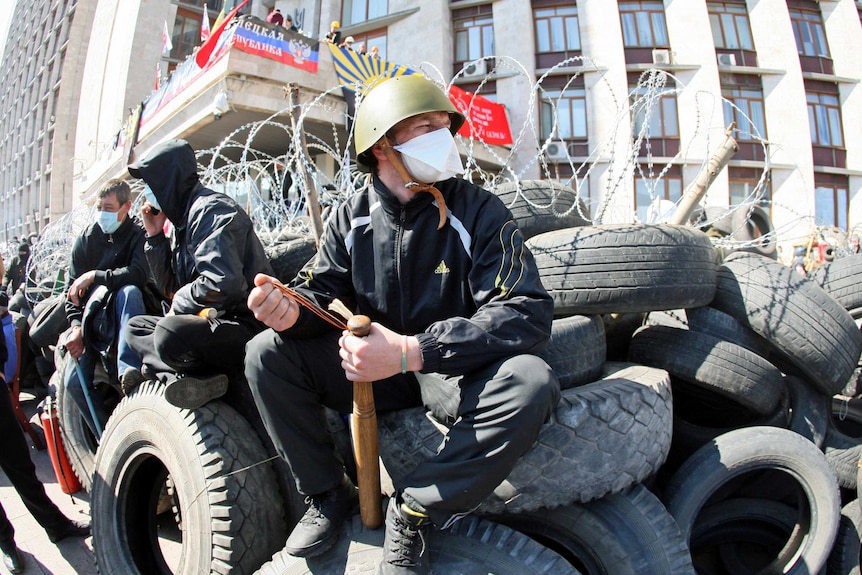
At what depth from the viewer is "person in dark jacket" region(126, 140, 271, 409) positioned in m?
2.24

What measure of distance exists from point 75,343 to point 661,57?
71.2 feet

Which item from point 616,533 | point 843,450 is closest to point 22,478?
point 616,533

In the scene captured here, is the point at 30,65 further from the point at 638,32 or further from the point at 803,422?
the point at 803,422

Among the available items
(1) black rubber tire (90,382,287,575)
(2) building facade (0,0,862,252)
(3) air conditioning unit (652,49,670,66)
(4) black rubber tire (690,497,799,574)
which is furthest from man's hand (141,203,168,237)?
(3) air conditioning unit (652,49,670,66)

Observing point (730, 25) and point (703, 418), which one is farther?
point (730, 25)

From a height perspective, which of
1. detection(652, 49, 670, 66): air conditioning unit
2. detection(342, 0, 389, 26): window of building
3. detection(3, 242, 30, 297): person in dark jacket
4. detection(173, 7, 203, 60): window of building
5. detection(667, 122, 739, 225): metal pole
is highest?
detection(173, 7, 203, 60): window of building

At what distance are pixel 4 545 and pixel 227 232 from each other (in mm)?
2163

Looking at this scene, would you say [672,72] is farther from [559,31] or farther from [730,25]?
[559,31]

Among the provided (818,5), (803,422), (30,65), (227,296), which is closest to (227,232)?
(227,296)

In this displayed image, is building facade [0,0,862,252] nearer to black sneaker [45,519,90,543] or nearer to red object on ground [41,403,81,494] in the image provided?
red object on ground [41,403,81,494]

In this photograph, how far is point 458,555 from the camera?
1.65 meters

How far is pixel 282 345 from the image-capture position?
183cm

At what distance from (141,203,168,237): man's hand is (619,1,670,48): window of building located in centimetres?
2153

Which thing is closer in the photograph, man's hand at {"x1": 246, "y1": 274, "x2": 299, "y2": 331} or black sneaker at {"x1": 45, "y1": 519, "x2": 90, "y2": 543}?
man's hand at {"x1": 246, "y1": 274, "x2": 299, "y2": 331}
